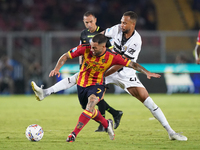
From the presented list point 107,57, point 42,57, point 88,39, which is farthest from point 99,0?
point 107,57

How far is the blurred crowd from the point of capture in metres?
A: 21.0

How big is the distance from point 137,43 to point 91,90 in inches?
54.9

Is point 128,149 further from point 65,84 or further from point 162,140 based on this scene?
point 65,84

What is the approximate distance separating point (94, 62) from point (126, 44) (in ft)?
3.45

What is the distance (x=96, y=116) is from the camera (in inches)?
236

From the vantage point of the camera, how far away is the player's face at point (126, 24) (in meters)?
6.73

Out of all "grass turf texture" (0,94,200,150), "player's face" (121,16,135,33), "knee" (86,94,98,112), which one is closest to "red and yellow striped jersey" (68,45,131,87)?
"knee" (86,94,98,112)

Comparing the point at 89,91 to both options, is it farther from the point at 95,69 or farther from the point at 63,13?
the point at 63,13

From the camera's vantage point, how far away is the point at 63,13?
21703mm

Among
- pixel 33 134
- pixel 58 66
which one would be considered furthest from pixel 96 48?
pixel 33 134

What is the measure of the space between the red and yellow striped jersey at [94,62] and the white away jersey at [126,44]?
0.70 meters

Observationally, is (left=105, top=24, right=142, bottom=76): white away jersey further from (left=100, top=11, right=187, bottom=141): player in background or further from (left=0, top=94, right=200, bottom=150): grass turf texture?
(left=0, top=94, right=200, bottom=150): grass turf texture

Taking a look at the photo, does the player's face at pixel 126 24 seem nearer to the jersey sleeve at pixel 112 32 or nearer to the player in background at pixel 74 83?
the jersey sleeve at pixel 112 32

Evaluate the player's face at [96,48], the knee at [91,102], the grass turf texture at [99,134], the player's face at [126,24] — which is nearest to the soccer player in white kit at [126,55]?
the player's face at [126,24]
